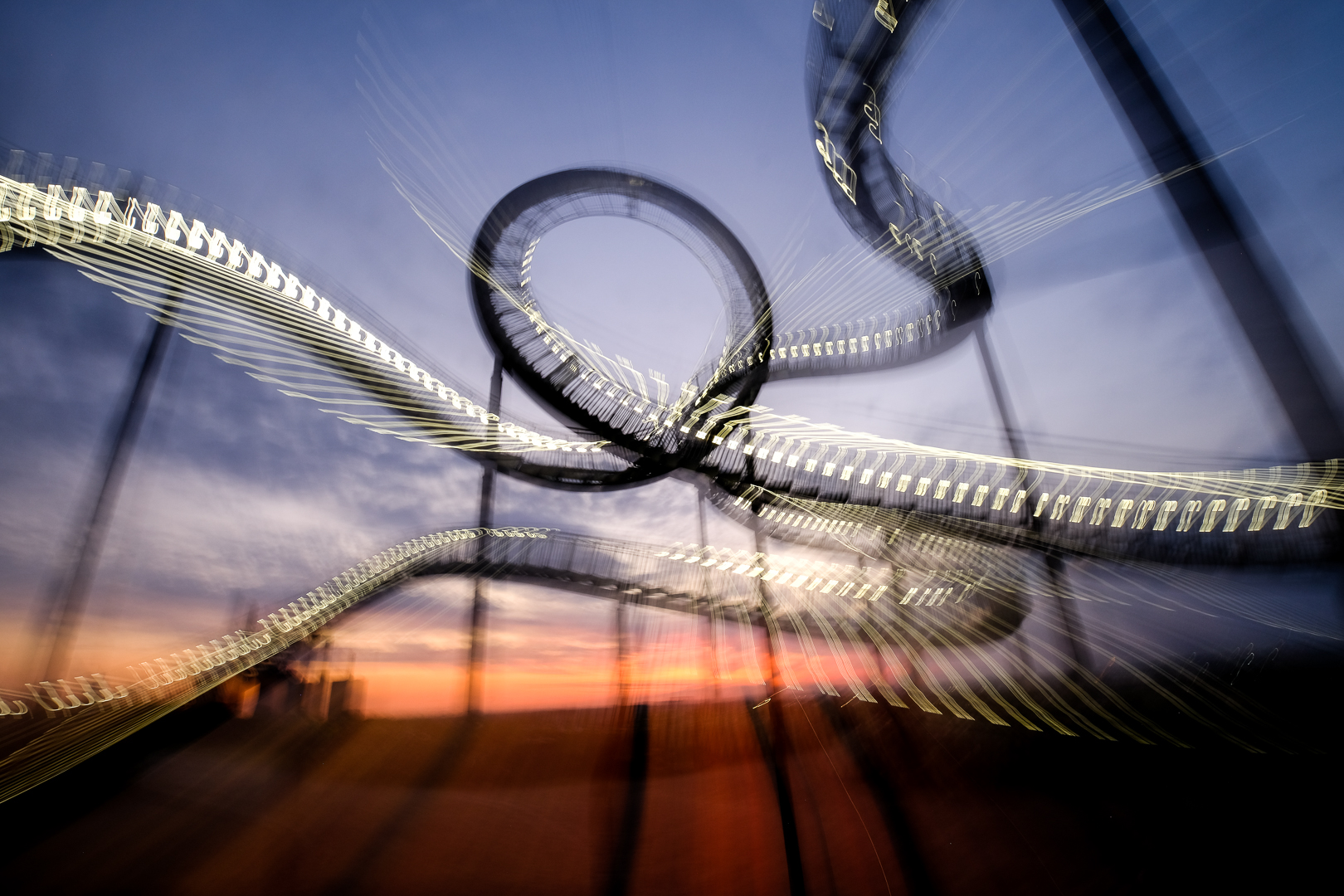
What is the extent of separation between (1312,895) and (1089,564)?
22.0 ft

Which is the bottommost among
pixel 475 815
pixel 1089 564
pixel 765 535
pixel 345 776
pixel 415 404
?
pixel 475 815

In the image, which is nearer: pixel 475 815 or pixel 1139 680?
pixel 475 815

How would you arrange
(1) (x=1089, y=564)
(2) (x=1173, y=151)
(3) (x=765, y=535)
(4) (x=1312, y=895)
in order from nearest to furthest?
1. (2) (x=1173, y=151)
2. (4) (x=1312, y=895)
3. (1) (x=1089, y=564)
4. (3) (x=765, y=535)

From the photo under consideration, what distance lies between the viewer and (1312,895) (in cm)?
424

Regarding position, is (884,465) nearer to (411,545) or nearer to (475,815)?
(475,815)

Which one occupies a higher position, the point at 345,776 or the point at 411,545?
the point at 411,545

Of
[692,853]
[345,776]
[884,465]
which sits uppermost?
[884,465]

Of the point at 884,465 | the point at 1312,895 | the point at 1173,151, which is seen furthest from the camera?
the point at 884,465

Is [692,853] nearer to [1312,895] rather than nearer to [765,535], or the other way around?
[1312,895]

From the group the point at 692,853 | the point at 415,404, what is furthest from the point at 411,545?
the point at 692,853

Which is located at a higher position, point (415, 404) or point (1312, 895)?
point (415, 404)

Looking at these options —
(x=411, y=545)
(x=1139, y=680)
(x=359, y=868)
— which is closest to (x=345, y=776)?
(x=359, y=868)

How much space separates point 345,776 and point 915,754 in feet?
25.5

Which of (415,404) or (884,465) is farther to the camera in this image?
(884,465)
